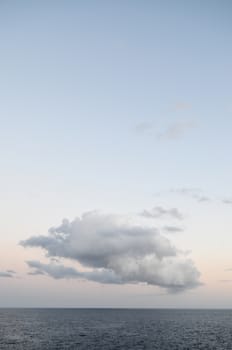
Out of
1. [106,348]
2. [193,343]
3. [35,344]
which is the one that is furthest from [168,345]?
[35,344]

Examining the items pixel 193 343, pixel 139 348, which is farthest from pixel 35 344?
pixel 193 343

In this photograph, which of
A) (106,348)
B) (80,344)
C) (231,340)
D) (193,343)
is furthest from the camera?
(231,340)

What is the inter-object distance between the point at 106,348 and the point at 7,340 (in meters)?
34.4

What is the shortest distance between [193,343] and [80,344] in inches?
1380

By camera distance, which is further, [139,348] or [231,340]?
[231,340]

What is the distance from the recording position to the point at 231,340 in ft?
377

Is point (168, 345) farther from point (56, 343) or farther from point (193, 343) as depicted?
point (56, 343)

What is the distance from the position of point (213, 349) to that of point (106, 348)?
29.6m

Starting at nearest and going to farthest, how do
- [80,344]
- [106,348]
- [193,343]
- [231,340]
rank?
[106,348] → [80,344] → [193,343] → [231,340]

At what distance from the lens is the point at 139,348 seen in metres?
93.4

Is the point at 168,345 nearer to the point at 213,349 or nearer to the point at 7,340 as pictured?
the point at 213,349

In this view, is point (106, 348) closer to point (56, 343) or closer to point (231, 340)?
point (56, 343)

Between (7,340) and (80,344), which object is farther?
(7,340)

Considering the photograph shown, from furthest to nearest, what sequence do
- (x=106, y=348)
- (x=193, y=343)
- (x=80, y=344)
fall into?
1. (x=193, y=343)
2. (x=80, y=344)
3. (x=106, y=348)
